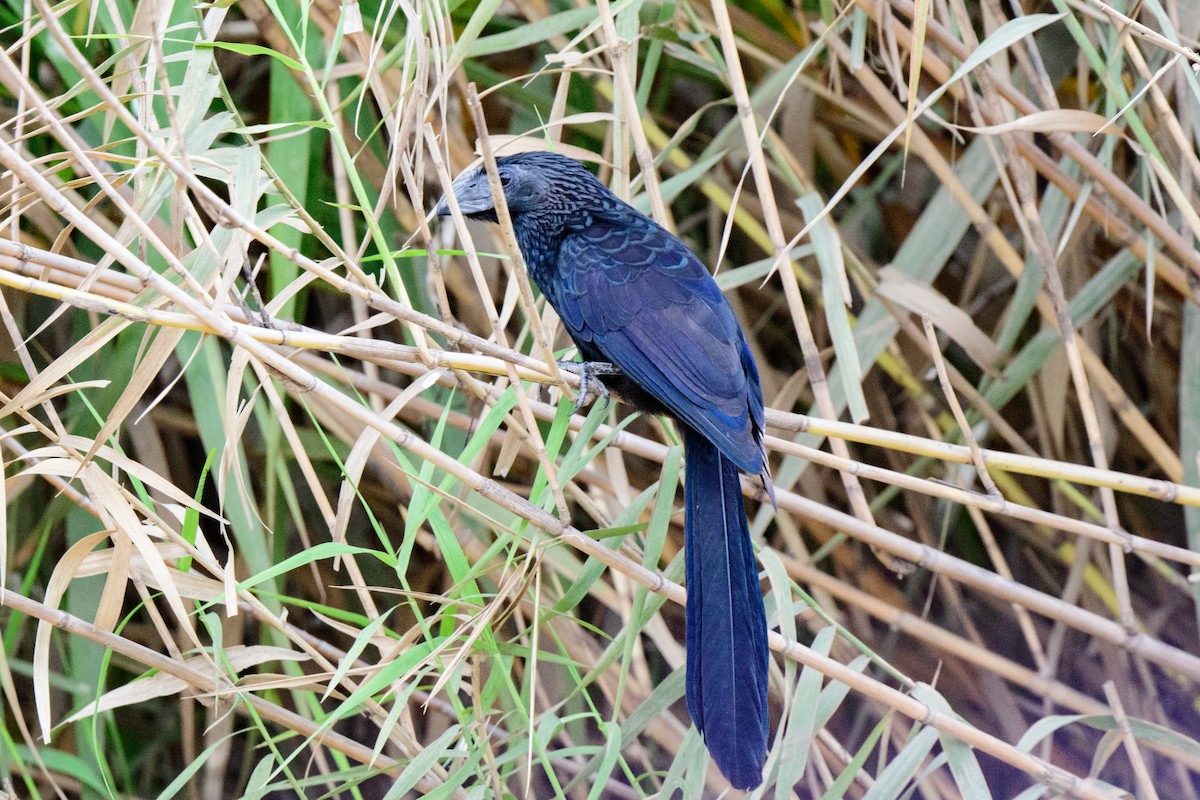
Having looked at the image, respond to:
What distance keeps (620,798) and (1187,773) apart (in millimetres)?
893

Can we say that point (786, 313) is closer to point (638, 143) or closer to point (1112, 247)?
point (1112, 247)

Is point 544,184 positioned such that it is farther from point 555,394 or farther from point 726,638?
point 726,638

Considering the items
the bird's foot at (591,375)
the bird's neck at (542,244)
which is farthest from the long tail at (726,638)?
the bird's neck at (542,244)

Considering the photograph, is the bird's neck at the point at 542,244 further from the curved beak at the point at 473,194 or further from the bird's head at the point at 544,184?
the curved beak at the point at 473,194

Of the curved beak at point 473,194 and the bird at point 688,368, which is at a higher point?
the curved beak at point 473,194

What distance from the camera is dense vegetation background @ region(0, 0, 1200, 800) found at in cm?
97

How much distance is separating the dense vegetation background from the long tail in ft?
0.13

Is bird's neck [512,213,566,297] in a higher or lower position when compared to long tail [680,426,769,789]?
higher

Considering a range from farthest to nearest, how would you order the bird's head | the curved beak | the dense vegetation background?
1. the bird's head
2. the curved beak
3. the dense vegetation background

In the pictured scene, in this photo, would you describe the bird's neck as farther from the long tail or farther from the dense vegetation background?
the long tail

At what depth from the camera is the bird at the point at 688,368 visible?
1.05 meters

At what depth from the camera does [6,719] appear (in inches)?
69.6

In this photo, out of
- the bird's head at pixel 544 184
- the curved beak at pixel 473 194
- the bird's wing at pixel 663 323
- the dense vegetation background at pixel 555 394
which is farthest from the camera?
the bird's head at pixel 544 184

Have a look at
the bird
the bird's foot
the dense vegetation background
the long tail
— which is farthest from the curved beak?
the long tail
